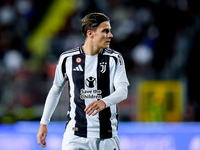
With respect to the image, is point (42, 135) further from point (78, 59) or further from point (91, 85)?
point (78, 59)

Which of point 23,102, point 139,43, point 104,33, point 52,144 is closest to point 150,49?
point 139,43

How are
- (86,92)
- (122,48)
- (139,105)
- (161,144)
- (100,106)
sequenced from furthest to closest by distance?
(122,48) < (139,105) < (161,144) < (86,92) < (100,106)

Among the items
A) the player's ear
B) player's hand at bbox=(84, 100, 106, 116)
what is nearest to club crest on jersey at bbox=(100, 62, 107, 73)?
the player's ear

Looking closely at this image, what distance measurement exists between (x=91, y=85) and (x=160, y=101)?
19.5 feet

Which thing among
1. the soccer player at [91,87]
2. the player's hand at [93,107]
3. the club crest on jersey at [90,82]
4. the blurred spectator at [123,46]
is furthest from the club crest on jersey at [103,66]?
the blurred spectator at [123,46]

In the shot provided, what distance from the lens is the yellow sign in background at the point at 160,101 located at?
954 cm

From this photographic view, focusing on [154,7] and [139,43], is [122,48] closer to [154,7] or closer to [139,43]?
[139,43]

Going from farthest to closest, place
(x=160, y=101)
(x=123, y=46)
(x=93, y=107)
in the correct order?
(x=123, y=46)
(x=160, y=101)
(x=93, y=107)

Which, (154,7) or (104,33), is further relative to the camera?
(154,7)

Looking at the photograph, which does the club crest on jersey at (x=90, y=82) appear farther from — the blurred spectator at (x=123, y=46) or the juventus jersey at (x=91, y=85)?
the blurred spectator at (x=123, y=46)

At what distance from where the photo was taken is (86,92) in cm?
406

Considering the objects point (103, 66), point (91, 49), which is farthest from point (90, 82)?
point (91, 49)

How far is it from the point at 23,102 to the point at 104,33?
19.1 feet

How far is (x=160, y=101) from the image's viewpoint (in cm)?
982
